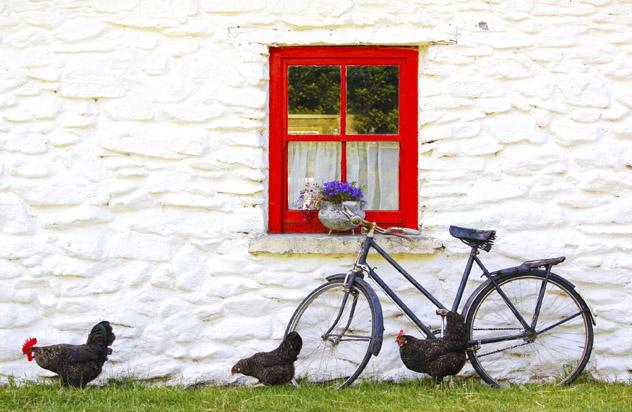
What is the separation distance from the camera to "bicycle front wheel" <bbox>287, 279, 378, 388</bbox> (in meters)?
5.83

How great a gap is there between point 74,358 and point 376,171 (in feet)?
7.73

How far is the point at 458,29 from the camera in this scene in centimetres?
587

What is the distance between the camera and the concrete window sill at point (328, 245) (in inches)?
228

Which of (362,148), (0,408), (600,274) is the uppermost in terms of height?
(362,148)

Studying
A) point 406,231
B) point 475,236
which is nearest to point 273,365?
point 406,231

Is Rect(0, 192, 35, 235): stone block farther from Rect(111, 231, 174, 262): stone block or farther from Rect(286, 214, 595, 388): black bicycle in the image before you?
Rect(286, 214, 595, 388): black bicycle

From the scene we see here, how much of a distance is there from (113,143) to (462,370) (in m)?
2.79

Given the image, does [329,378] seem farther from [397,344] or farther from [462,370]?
[462,370]

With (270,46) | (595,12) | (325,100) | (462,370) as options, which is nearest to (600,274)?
(462,370)

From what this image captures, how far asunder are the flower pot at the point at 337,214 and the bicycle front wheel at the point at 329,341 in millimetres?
423

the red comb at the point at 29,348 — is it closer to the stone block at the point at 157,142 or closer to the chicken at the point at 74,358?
the chicken at the point at 74,358

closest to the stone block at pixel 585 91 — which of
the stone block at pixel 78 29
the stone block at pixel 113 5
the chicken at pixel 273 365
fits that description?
the chicken at pixel 273 365

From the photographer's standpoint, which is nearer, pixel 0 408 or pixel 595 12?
pixel 0 408

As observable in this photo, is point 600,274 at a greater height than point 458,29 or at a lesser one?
lesser
